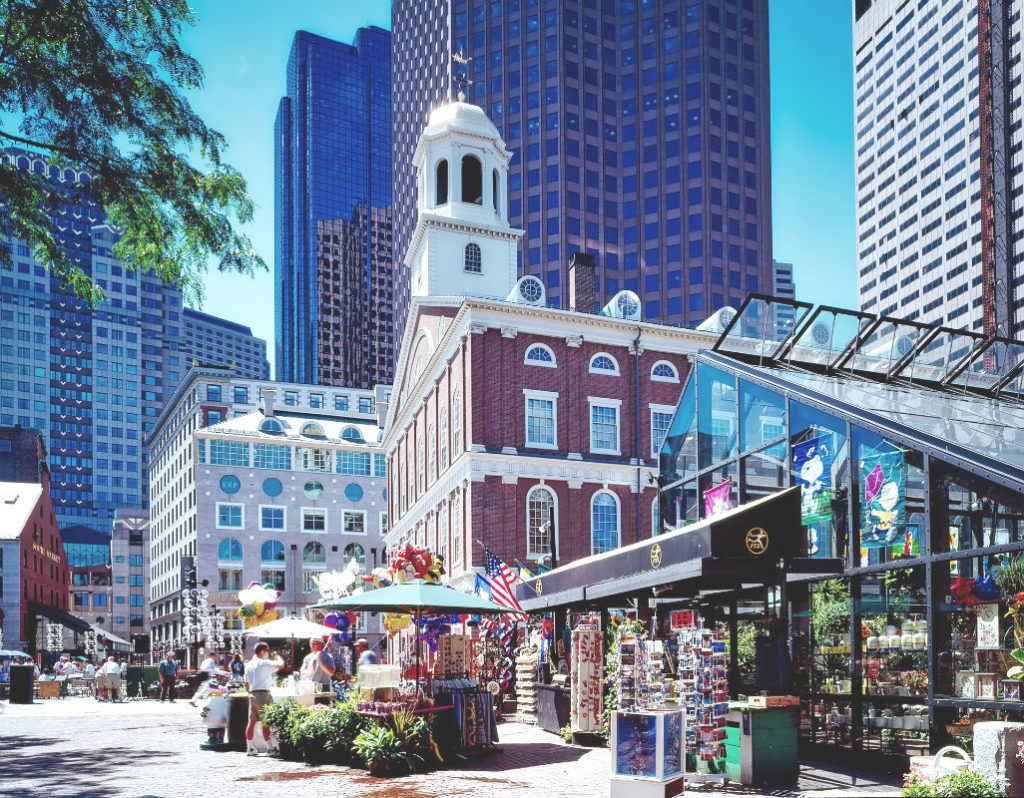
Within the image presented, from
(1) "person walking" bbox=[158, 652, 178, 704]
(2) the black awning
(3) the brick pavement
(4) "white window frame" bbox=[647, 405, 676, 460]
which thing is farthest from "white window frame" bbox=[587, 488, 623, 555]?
(2) the black awning

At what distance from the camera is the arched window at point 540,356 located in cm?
4041

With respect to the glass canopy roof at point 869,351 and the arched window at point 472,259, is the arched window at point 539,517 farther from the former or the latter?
the glass canopy roof at point 869,351

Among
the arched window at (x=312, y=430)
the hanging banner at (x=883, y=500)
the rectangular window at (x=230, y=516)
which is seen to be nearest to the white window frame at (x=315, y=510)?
the rectangular window at (x=230, y=516)

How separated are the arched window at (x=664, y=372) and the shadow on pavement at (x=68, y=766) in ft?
91.0

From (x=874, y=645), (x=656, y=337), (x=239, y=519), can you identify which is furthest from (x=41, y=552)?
(x=874, y=645)

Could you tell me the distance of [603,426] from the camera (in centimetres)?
4150

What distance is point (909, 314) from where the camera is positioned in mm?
134500

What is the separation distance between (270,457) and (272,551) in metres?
7.67

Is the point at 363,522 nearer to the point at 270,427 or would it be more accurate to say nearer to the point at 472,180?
the point at 270,427

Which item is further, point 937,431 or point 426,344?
point 426,344

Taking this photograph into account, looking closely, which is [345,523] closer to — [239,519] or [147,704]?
[239,519]

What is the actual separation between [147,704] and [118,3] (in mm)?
30124

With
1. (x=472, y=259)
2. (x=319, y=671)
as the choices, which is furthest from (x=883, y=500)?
(x=472, y=259)

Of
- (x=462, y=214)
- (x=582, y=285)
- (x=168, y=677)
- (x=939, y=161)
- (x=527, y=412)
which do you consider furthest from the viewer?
(x=939, y=161)
